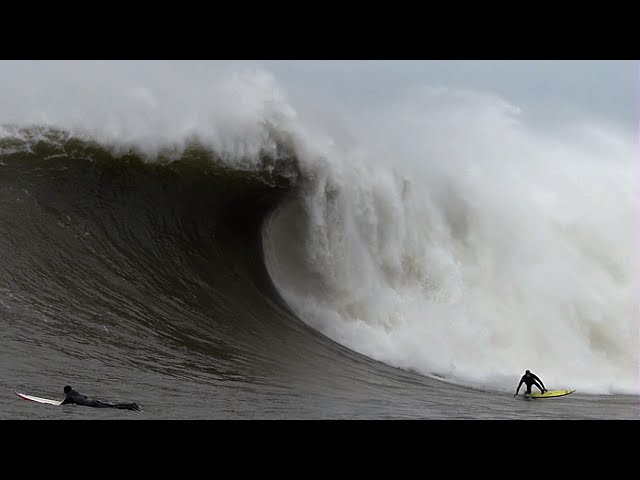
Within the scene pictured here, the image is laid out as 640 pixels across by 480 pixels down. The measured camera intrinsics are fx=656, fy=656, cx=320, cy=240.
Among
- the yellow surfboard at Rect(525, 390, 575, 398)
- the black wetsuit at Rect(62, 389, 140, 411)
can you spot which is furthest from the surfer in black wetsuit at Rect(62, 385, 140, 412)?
the yellow surfboard at Rect(525, 390, 575, 398)

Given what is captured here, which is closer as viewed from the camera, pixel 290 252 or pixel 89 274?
pixel 89 274

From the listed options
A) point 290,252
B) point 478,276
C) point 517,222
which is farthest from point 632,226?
point 290,252

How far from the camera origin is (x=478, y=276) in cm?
1596

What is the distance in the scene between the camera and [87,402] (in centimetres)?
621

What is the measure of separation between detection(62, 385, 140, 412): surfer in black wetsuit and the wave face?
84 cm

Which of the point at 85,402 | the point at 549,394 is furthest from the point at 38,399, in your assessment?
the point at 549,394

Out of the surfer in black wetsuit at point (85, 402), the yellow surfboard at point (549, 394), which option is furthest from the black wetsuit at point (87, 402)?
the yellow surfboard at point (549, 394)

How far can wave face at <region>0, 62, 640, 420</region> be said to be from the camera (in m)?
9.17

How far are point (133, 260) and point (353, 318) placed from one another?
4.71m

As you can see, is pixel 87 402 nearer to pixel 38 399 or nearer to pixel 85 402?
pixel 85 402

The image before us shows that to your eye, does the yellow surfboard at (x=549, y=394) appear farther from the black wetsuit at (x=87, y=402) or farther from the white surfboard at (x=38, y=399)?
the white surfboard at (x=38, y=399)

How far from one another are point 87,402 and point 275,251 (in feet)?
24.4

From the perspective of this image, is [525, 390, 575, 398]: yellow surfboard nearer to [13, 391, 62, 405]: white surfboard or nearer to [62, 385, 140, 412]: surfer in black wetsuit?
[62, 385, 140, 412]: surfer in black wetsuit

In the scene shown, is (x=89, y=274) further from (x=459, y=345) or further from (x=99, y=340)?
(x=459, y=345)
